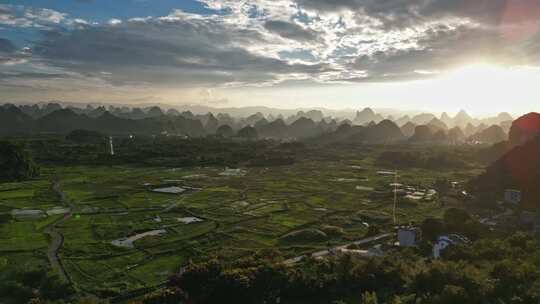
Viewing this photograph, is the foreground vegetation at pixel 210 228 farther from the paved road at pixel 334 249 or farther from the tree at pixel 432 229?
the tree at pixel 432 229

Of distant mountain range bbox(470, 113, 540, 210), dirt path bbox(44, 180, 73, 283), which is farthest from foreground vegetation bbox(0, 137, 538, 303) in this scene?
distant mountain range bbox(470, 113, 540, 210)

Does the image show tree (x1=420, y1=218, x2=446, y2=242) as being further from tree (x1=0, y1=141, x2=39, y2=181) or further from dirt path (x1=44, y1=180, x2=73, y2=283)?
tree (x1=0, y1=141, x2=39, y2=181)

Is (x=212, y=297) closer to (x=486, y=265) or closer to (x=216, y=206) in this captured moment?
(x=486, y=265)

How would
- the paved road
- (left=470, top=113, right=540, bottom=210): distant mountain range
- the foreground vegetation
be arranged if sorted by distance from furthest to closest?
(left=470, top=113, right=540, bottom=210): distant mountain range < the paved road < the foreground vegetation

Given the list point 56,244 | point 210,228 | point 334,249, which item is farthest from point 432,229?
point 56,244

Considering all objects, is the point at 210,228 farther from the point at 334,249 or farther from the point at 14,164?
the point at 14,164

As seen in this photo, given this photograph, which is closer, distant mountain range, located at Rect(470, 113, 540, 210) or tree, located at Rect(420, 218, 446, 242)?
tree, located at Rect(420, 218, 446, 242)

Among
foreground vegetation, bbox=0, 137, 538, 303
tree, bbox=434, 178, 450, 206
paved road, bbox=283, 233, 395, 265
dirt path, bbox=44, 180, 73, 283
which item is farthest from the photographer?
tree, bbox=434, 178, 450, 206

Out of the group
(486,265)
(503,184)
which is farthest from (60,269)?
(503,184)

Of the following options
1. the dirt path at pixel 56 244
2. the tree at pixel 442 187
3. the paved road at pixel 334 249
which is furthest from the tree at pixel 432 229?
the dirt path at pixel 56 244

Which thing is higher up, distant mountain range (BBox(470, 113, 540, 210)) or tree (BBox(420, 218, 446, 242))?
distant mountain range (BBox(470, 113, 540, 210))
